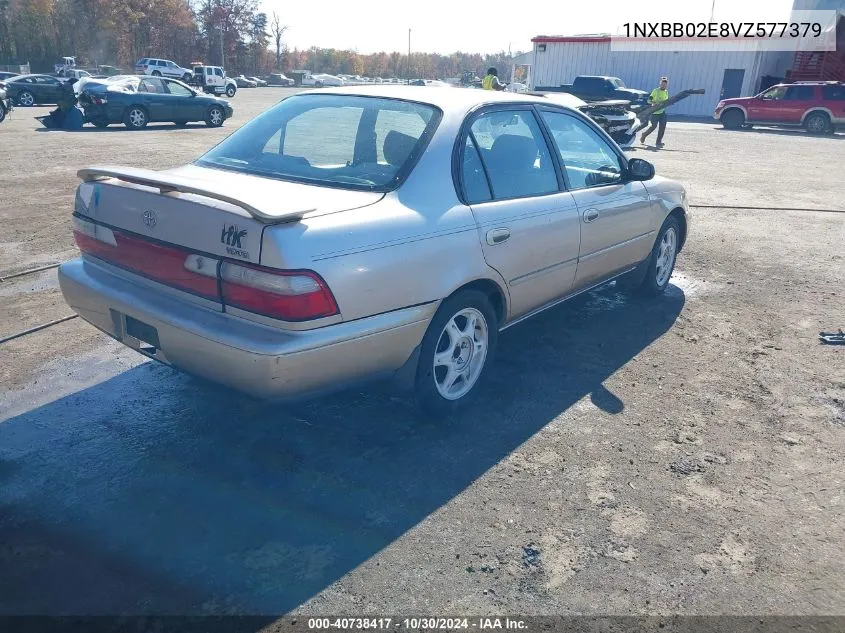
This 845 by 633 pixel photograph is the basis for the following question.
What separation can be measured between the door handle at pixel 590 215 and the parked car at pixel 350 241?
2 centimetres

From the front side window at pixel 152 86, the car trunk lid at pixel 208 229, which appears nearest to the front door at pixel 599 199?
the car trunk lid at pixel 208 229

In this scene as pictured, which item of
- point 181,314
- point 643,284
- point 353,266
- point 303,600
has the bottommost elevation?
point 303,600

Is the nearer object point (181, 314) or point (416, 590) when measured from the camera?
point (416, 590)

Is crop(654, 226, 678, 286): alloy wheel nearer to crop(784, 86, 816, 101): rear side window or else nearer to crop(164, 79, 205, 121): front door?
crop(164, 79, 205, 121): front door

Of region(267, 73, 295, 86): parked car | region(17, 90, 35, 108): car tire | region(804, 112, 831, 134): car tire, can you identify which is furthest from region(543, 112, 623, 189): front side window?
region(267, 73, 295, 86): parked car

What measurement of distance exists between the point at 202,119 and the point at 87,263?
18.5 metres

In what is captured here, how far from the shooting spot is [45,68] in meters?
58.0

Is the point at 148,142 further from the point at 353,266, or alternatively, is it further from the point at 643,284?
the point at 353,266

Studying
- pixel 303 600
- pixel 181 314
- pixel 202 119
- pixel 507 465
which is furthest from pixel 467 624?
pixel 202 119

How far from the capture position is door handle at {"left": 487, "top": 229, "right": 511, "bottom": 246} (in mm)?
3529

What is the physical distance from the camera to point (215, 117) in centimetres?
2075

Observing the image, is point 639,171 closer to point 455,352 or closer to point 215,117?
point 455,352

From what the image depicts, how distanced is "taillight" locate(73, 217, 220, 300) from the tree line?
6567 centimetres

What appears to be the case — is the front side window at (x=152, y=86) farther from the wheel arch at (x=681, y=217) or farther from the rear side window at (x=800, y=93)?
the rear side window at (x=800, y=93)
